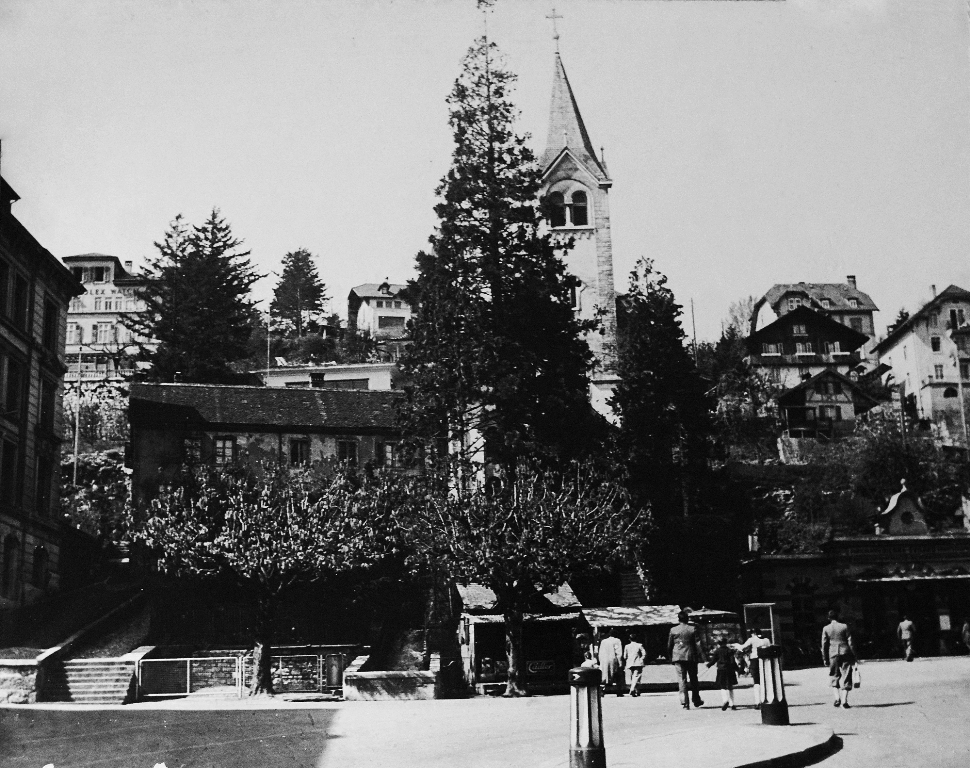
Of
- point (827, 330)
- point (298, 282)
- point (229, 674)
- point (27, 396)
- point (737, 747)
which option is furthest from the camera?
point (827, 330)

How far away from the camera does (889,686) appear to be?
1819 centimetres

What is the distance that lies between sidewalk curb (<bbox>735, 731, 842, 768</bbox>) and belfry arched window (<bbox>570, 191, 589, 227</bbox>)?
3218cm

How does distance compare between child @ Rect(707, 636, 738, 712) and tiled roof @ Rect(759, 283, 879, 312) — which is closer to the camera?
child @ Rect(707, 636, 738, 712)

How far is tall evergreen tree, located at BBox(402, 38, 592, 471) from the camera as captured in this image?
84.1 ft

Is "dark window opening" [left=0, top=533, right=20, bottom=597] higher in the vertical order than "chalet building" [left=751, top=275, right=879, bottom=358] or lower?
lower

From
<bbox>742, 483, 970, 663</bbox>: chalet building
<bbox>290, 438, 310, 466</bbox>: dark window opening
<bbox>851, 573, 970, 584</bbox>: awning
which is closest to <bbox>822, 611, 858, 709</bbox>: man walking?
<bbox>742, 483, 970, 663</bbox>: chalet building

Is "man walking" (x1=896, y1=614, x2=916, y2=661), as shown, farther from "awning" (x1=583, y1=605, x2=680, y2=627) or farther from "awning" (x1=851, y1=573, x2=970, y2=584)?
"awning" (x1=583, y1=605, x2=680, y2=627)

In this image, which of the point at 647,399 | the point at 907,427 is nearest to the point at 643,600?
the point at 647,399

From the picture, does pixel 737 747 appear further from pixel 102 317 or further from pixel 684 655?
pixel 102 317

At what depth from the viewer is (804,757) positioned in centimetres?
1080

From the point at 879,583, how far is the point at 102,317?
1898 centimetres

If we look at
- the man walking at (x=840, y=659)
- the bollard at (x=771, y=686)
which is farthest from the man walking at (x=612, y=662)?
the bollard at (x=771, y=686)

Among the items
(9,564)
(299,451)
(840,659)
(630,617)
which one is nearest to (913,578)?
(630,617)

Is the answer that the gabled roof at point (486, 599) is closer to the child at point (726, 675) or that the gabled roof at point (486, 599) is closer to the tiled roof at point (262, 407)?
the tiled roof at point (262, 407)
